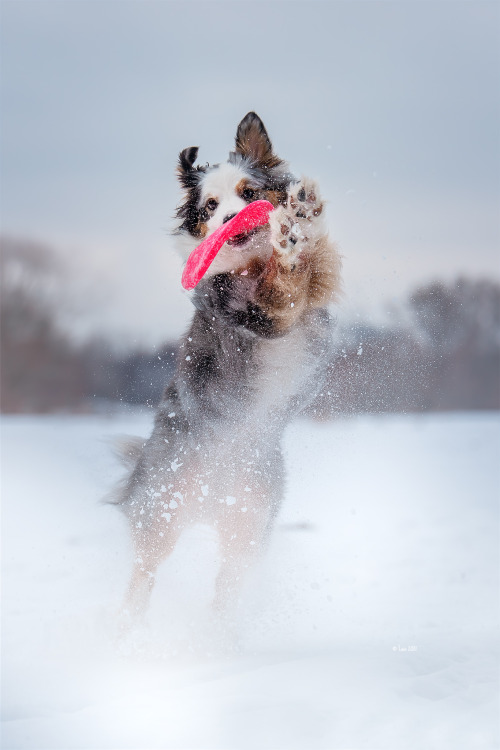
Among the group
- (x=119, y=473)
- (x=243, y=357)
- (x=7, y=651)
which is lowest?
(x=7, y=651)

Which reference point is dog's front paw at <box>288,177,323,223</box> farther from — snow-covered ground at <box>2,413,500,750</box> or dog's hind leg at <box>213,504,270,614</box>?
dog's hind leg at <box>213,504,270,614</box>

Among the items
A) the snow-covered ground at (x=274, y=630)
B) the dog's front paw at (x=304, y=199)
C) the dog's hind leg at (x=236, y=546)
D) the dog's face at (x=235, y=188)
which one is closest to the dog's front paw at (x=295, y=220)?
the dog's front paw at (x=304, y=199)

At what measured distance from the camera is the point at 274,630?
3340 mm

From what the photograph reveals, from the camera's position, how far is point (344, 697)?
2723 mm

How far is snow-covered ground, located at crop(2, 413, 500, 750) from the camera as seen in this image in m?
2.55

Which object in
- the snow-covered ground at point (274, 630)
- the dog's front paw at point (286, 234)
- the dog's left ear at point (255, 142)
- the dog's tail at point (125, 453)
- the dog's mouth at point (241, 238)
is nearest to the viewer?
the snow-covered ground at point (274, 630)

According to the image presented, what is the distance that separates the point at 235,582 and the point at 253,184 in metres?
2.02

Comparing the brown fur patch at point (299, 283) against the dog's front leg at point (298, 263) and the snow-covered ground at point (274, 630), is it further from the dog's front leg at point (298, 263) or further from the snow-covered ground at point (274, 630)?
the snow-covered ground at point (274, 630)

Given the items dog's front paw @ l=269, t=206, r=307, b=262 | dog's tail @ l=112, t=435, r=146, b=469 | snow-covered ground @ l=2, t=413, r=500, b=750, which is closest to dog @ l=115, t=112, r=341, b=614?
dog's front paw @ l=269, t=206, r=307, b=262

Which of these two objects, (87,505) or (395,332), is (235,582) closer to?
(87,505)

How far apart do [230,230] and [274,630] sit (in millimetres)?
2020

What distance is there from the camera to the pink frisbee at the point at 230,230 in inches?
112

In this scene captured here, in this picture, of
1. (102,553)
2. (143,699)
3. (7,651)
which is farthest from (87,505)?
(143,699)

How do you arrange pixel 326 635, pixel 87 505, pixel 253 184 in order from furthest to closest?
pixel 87 505, pixel 326 635, pixel 253 184
